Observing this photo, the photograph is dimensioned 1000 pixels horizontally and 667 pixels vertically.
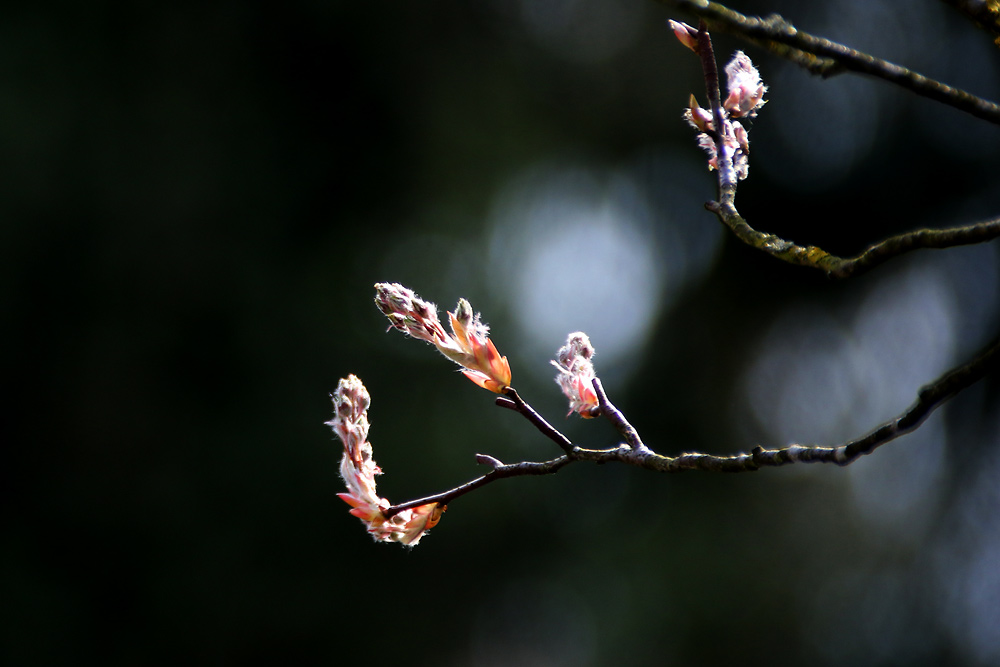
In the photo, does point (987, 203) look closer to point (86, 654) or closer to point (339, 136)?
point (339, 136)

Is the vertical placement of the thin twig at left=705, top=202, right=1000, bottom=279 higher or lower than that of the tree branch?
lower

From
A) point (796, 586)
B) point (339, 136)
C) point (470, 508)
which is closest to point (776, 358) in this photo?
point (796, 586)

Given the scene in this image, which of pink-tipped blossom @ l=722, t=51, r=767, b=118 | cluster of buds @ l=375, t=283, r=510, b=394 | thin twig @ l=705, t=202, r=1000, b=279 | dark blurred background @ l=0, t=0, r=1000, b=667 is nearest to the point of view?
thin twig @ l=705, t=202, r=1000, b=279

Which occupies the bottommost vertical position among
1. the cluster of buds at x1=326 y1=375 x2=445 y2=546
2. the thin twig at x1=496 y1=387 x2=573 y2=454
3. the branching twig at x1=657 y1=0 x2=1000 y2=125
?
the cluster of buds at x1=326 y1=375 x2=445 y2=546

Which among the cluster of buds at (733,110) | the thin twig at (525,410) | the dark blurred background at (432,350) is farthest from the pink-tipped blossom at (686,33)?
the dark blurred background at (432,350)

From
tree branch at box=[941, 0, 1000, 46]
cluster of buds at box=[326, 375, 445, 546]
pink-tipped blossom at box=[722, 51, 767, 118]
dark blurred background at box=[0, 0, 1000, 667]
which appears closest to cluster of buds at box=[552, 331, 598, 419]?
cluster of buds at box=[326, 375, 445, 546]

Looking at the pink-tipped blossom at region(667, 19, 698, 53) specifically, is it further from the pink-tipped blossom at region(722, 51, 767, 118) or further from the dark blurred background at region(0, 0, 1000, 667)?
the dark blurred background at region(0, 0, 1000, 667)

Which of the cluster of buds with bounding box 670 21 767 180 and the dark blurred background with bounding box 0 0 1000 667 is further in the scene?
the dark blurred background with bounding box 0 0 1000 667
